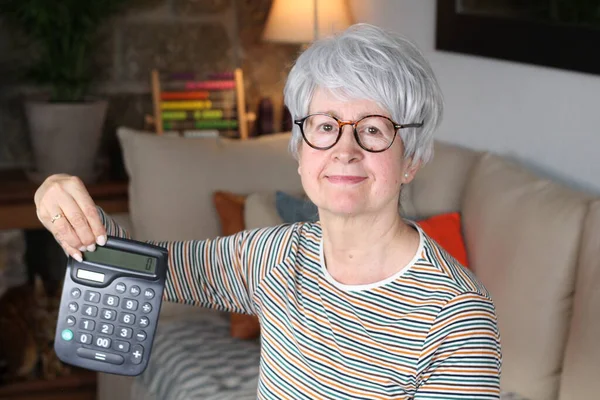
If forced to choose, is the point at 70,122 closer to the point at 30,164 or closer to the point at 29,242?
the point at 30,164

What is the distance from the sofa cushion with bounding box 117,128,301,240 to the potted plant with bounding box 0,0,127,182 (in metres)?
0.33

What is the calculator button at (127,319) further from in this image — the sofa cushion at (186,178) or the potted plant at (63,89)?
the potted plant at (63,89)

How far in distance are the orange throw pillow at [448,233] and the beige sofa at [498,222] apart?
0.02 metres

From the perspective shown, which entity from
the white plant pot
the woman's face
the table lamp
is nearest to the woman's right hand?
the woman's face

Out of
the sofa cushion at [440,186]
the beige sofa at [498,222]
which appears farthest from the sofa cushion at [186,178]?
the sofa cushion at [440,186]

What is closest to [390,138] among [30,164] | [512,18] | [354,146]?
[354,146]

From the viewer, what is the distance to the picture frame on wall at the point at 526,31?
1909mm

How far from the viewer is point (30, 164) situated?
9.27 ft

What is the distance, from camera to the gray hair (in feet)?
3.86

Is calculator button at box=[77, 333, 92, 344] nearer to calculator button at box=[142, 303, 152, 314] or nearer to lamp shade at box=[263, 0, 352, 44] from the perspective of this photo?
calculator button at box=[142, 303, 152, 314]

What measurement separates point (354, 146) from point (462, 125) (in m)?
1.29

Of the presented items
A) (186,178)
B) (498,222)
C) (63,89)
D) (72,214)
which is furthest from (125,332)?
(63,89)

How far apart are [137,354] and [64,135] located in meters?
1.54

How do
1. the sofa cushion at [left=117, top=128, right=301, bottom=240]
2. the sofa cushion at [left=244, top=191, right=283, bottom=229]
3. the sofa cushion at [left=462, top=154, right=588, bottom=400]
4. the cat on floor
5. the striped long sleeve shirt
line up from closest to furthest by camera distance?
the striped long sleeve shirt → the sofa cushion at [left=462, top=154, right=588, bottom=400] → the sofa cushion at [left=244, top=191, right=283, bottom=229] → the sofa cushion at [left=117, top=128, right=301, bottom=240] → the cat on floor
